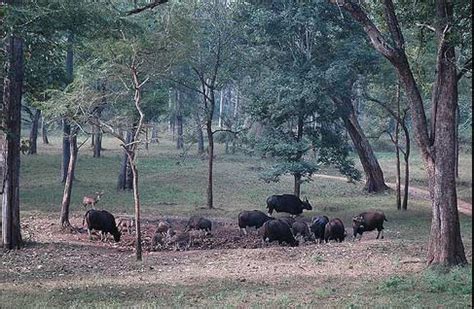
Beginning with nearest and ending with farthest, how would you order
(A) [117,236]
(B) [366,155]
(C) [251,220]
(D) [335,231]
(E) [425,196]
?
1. (D) [335,231]
2. (A) [117,236]
3. (C) [251,220]
4. (E) [425,196]
5. (B) [366,155]

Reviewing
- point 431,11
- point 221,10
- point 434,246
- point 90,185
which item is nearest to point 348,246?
point 434,246

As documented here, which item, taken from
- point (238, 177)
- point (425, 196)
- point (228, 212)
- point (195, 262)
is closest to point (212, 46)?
point (228, 212)

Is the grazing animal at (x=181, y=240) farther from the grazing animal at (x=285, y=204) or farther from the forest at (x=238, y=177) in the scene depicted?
the grazing animal at (x=285, y=204)

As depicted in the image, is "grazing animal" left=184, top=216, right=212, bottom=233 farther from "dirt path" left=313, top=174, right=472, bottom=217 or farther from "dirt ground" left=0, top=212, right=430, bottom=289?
"dirt path" left=313, top=174, right=472, bottom=217

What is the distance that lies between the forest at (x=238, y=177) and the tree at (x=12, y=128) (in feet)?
0.12

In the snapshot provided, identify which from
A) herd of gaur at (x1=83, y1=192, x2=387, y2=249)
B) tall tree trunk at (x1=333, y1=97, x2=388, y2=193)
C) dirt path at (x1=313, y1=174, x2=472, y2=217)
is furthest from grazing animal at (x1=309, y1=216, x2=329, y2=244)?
tall tree trunk at (x1=333, y1=97, x2=388, y2=193)

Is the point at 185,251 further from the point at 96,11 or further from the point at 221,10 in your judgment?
the point at 221,10

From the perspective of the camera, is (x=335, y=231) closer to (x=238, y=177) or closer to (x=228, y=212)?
(x=228, y=212)

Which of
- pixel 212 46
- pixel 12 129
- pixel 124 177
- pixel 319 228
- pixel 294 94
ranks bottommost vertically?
pixel 319 228

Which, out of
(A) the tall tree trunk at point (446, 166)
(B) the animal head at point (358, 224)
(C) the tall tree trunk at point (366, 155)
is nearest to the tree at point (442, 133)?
(A) the tall tree trunk at point (446, 166)

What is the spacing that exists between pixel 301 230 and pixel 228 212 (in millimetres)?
5615

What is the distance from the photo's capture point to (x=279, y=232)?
62.7 ft

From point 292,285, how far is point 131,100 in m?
14.0

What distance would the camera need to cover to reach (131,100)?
24.0 metres
